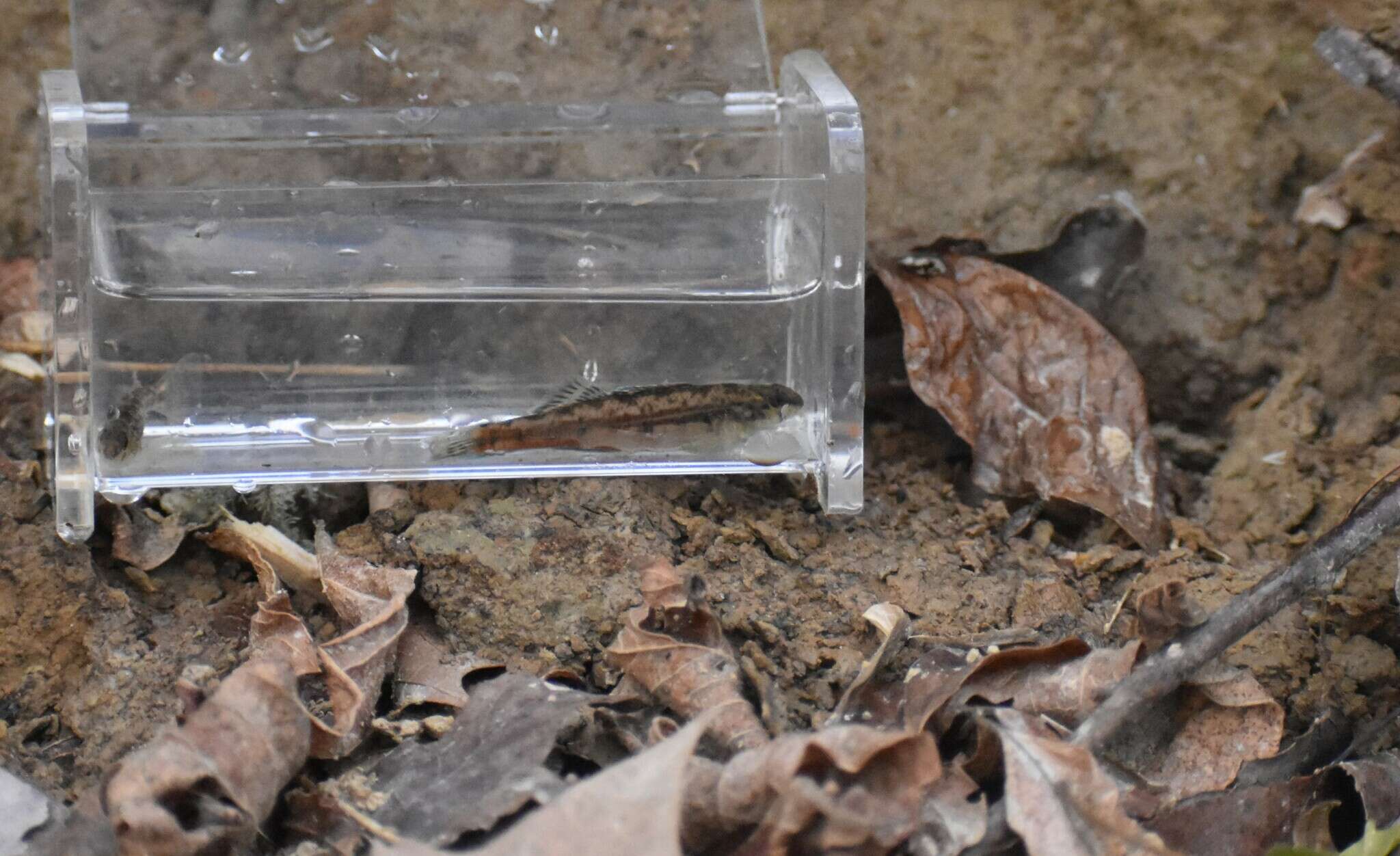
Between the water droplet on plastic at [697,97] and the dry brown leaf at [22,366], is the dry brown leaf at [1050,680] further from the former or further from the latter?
the dry brown leaf at [22,366]

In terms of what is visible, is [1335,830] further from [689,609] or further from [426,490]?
[426,490]

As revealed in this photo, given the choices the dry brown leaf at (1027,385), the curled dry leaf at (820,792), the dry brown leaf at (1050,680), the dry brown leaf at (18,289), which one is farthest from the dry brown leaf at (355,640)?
the dry brown leaf at (1027,385)

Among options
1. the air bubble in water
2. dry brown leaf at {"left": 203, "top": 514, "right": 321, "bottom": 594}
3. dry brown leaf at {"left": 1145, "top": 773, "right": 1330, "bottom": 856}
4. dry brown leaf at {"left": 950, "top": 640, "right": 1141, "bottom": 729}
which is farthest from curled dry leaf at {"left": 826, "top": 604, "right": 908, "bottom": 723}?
the air bubble in water

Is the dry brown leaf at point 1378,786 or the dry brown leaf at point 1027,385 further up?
the dry brown leaf at point 1027,385

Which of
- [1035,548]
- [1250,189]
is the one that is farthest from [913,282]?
[1250,189]

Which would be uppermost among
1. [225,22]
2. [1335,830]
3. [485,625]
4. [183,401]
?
[225,22]

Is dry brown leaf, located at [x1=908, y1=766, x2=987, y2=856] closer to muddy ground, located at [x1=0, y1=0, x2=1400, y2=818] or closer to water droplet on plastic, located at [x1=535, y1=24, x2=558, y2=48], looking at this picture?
muddy ground, located at [x1=0, y1=0, x2=1400, y2=818]
